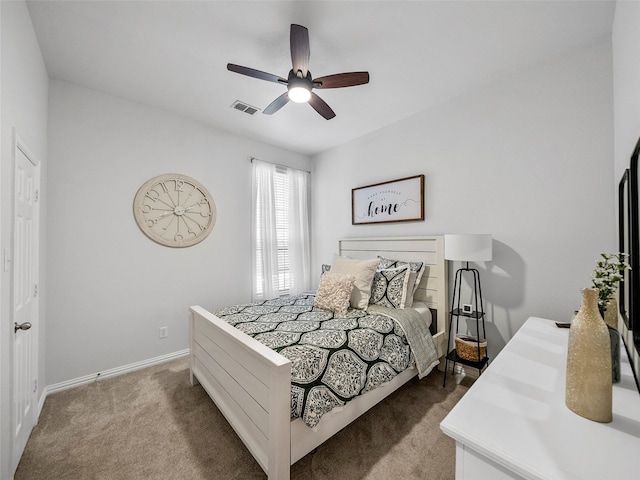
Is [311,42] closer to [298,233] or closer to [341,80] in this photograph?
[341,80]

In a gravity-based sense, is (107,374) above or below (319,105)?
below

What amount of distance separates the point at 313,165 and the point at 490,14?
2.97 m

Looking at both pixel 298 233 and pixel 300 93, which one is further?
pixel 298 233

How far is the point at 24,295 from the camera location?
5.92 feet

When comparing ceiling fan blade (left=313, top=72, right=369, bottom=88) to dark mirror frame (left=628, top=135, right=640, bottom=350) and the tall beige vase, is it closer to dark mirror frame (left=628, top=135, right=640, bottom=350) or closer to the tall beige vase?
dark mirror frame (left=628, top=135, right=640, bottom=350)

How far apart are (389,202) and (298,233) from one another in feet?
5.03

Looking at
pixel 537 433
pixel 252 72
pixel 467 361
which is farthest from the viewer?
pixel 467 361

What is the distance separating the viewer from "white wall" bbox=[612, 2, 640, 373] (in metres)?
1.24

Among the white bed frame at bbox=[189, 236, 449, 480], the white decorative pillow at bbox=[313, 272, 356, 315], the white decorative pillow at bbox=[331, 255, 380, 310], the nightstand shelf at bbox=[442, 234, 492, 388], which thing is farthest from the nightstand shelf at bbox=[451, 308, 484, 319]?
the white decorative pillow at bbox=[313, 272, 356, 315]

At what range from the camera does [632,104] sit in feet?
4.36

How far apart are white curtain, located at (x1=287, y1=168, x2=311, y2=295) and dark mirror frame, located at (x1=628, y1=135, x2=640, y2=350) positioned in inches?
137

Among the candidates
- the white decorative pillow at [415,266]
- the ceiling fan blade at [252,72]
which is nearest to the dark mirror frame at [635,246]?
the white decorative pillow at [415,266]

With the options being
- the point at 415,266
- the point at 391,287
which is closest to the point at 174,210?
the point at 391,287

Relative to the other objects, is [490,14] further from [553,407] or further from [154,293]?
[154,293]
